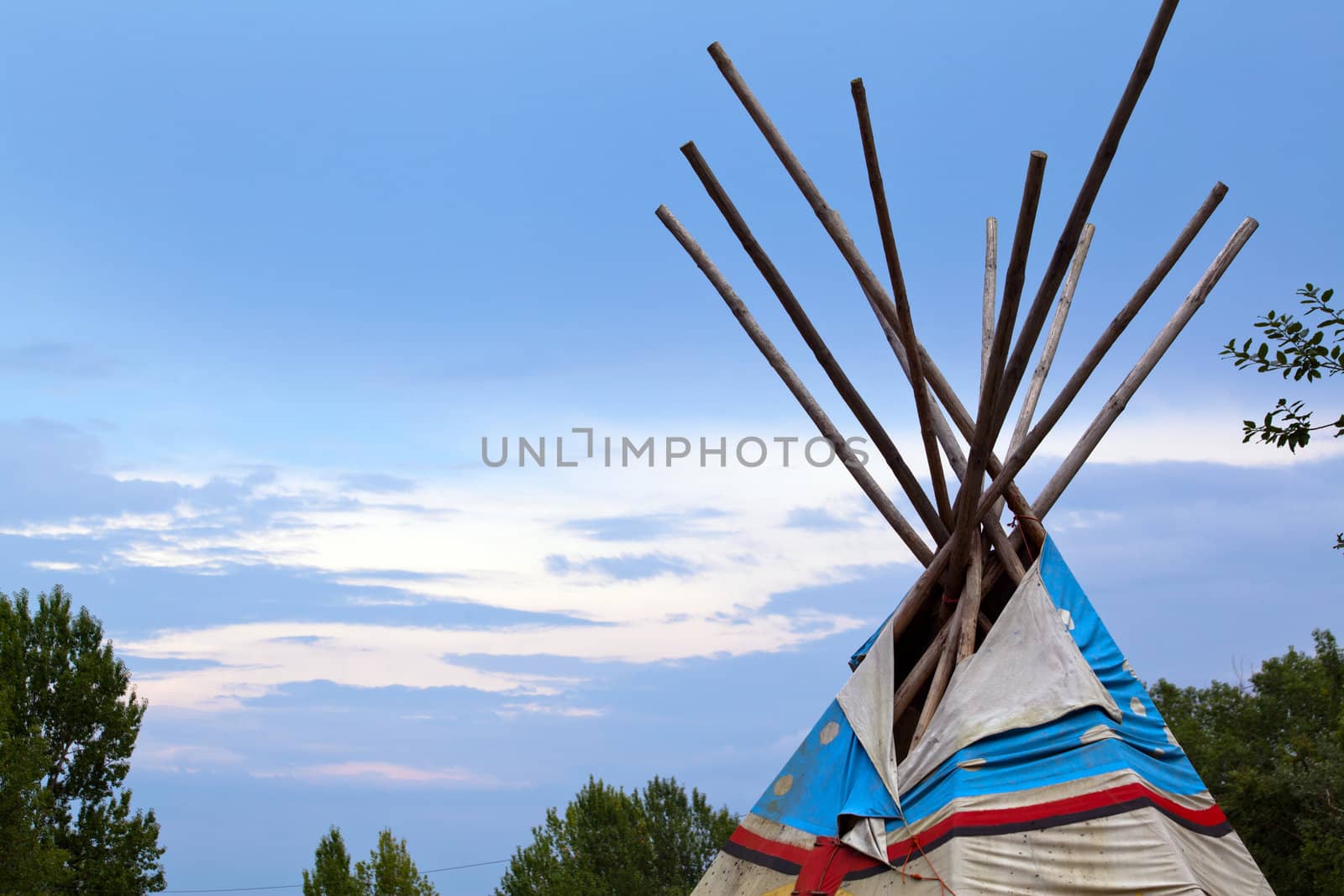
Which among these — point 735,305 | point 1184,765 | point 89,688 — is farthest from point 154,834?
point 1184,765

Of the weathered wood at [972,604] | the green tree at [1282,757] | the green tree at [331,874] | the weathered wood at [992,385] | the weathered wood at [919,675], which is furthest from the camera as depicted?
the green tree at [331,874]

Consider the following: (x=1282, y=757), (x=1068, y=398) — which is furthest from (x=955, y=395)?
(x=1282, y=757)

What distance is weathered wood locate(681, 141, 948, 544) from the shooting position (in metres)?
6.49

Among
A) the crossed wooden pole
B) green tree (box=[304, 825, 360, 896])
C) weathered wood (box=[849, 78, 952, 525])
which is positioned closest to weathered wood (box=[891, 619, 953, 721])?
the crossed wooden pole

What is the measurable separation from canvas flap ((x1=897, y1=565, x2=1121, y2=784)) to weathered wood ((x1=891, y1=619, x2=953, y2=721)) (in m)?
0.27

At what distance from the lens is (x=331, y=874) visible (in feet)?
93.3

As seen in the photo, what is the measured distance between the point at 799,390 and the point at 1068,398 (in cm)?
153

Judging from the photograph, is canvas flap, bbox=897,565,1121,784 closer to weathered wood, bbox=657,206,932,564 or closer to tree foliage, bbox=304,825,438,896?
weathered wood, bbox=657,206,932,564

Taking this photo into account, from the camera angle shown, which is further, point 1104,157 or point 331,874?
point 331,874

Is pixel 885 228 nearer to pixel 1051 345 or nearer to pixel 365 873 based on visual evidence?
pixel 1051 345

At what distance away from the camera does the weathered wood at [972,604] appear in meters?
6.01

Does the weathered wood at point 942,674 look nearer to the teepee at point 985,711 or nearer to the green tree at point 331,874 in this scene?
the teepee at point 985,711

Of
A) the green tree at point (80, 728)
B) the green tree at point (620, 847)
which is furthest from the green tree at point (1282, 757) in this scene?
the green tree at point (80, 728)

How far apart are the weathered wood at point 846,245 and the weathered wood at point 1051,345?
322 mm
